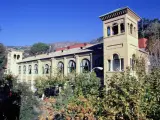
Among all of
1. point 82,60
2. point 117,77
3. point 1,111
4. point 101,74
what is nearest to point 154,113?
point 117,77

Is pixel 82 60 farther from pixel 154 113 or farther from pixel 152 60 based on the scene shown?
pixel 154 113

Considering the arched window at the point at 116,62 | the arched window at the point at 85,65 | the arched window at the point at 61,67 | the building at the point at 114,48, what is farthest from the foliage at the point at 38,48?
the arched window at the point at 116,62

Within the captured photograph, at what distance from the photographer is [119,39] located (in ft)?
76.5

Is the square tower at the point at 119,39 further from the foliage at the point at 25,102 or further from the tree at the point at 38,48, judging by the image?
the tree at the point at 38,48

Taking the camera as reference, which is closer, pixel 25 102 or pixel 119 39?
pixel 25 102

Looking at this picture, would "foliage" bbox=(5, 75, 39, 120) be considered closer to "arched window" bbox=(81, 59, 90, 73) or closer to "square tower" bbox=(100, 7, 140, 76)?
"square tower" bbox=(100, 7, 140, 76)

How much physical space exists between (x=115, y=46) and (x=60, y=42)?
133 m

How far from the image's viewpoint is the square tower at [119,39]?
22.6 meters

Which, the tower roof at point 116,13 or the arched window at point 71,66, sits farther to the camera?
the arched window at point 71,66

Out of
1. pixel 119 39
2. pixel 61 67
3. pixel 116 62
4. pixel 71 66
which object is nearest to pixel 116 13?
pixel 119 39

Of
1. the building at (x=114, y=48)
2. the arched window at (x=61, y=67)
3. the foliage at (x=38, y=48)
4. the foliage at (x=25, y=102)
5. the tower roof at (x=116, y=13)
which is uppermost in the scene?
the foliage at (x=38, y=48)

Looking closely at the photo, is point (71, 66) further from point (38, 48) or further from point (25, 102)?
point (38, 48)

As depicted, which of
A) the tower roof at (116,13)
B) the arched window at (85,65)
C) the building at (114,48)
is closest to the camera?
the tower roof at (116,13)

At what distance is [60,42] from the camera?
507 feet
